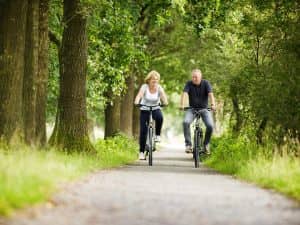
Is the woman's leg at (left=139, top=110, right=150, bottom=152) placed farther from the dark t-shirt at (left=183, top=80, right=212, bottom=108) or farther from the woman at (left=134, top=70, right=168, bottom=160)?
the dark t-shirt at (left=183, top=80, right=212, bottom=108)

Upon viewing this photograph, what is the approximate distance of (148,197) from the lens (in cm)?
932

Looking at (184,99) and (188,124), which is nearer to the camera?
(188,124)

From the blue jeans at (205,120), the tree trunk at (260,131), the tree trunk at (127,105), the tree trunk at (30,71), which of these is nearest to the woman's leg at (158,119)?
the blue jeans at (205,120)

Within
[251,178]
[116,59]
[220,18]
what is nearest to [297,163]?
[251,178]

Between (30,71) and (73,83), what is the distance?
1.43 meters

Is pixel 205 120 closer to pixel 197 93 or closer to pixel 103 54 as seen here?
pixel 197 93

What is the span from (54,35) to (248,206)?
16855 millimetres

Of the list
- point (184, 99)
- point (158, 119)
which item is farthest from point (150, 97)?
point (184, 99)

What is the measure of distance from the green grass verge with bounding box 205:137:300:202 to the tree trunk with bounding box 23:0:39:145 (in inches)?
166

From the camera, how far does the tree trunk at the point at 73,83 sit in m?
17.2

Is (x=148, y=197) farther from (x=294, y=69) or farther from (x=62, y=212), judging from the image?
(x=294, y=69)

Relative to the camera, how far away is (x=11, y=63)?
1472cm

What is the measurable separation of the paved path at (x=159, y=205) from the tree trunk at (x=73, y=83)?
5.63 metres

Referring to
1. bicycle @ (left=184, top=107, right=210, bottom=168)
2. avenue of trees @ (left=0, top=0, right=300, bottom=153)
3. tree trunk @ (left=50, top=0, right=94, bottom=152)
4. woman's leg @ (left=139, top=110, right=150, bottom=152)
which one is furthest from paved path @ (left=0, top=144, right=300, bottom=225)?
woman's leg @ (left=139, top=110, right=150, bottom=152)
